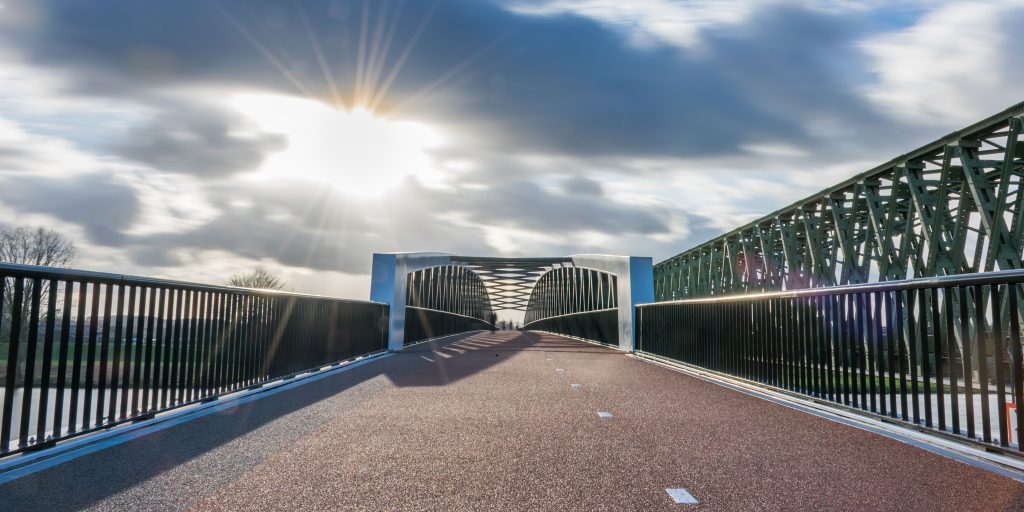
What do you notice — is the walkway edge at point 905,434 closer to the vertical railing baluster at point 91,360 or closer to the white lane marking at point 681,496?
the white lane marking at point 681,496

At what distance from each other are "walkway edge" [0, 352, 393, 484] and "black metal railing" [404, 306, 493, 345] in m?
11.4

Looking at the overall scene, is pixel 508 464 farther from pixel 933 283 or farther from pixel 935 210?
pixel 935 210

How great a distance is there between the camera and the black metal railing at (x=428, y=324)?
19375mm

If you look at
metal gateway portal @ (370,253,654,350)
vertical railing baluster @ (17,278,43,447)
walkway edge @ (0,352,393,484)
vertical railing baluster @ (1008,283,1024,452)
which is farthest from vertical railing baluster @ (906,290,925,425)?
metal gateway portal @ (370,253,654,350)

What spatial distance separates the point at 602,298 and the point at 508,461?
2058cm

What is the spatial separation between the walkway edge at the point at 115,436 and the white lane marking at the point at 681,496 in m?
3.29

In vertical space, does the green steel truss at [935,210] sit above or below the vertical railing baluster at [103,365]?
above

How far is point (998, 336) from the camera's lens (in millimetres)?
3988

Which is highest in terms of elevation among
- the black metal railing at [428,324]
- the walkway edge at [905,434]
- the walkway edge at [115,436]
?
the black metal railing at [428,324]

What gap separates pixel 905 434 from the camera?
15.6 feet

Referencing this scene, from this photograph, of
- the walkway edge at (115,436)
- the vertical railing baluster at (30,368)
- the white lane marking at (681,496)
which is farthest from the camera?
the vertical railing baluster at (30,368)

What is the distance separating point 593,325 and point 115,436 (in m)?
19.8

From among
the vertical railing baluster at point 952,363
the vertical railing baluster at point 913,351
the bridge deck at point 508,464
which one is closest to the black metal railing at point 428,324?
the bridge deck at point 508,464

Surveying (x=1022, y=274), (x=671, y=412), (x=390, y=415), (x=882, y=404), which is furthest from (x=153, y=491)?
(x=882, y=404)
